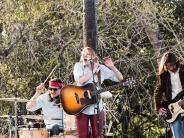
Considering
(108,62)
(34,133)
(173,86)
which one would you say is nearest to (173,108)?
(173,86)

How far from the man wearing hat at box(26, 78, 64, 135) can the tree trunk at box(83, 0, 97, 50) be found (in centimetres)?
130

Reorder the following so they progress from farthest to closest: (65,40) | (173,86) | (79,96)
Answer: (65,40), (79,96), (173,86)

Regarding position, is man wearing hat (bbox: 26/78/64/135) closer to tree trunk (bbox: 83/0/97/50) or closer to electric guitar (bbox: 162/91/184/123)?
tree trunk (bbox: 83/0/97/50)

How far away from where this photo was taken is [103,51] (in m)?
12.7

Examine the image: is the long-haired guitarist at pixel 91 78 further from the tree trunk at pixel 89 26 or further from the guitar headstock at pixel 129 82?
the tree trunk at pixel 89 26

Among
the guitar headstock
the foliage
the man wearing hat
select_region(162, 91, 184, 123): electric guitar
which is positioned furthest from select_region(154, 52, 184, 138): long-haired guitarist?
the foliage

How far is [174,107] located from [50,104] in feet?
8.27

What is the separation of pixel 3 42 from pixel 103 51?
7.85ft

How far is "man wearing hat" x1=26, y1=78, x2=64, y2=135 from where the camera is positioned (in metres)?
8.93

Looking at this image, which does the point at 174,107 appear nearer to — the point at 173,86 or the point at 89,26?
the point at 173,86

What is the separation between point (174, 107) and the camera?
24.9 ft

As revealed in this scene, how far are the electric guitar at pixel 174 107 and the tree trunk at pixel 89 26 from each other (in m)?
2.77

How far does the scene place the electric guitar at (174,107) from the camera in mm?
7539

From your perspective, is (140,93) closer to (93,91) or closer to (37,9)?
(37,9)
